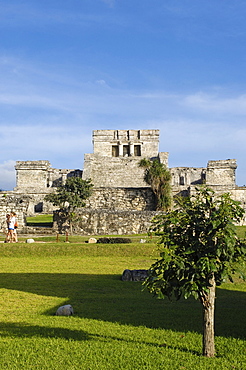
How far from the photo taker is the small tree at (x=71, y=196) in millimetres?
21000

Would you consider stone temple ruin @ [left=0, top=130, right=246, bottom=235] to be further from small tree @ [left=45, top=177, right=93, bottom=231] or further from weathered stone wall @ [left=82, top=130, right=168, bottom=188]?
small tree @ [left=45, top=177, right=93, bottom=231]

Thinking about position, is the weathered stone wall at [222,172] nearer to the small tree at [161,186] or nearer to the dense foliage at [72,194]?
the small tree at [161,186]

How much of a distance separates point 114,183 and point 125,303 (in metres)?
28.6

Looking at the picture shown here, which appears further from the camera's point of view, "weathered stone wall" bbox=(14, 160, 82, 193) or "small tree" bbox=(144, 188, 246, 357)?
"weathered stone wall" bbox=(14, 160, 82, 193)

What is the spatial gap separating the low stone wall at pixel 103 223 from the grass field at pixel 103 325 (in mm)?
9365

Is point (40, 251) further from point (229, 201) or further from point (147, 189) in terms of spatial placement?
point (147, 189)

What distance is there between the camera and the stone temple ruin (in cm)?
2116

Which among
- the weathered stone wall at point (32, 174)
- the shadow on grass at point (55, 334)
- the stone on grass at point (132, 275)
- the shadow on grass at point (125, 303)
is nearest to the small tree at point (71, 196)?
the shadow on grass at point (125, 303)

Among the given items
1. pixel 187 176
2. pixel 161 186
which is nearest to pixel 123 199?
pixel 161 186

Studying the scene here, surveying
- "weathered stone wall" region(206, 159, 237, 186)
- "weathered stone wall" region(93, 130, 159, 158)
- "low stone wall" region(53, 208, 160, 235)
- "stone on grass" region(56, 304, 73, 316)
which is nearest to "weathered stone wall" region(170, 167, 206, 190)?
"weathered stone wall" region(206, 159, 237, 186)

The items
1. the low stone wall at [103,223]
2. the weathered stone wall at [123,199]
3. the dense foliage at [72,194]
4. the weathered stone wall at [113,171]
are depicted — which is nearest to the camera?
the low stone wall at [103,223]

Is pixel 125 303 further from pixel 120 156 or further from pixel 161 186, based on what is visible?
pixel 120 156

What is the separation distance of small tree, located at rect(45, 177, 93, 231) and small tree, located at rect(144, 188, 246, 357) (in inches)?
628

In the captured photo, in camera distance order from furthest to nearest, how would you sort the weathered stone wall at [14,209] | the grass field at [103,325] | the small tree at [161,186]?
the small tree at [161,186] → the weathered stone wall at [14,209] → the grass field at [103,325]
